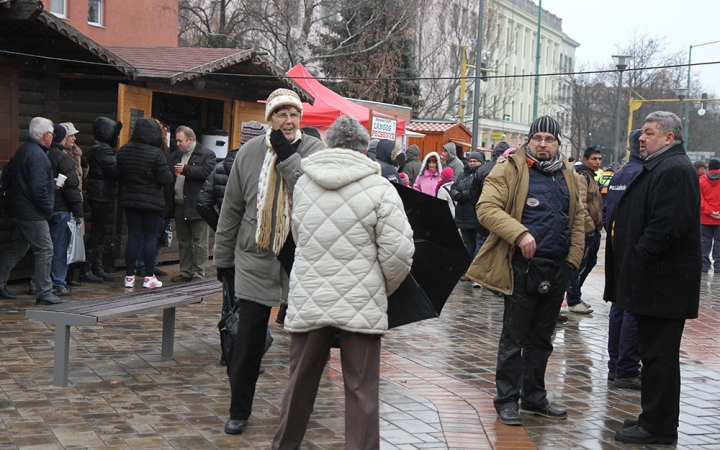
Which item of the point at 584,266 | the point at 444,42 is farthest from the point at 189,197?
the point at 444,42

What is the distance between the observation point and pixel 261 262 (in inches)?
206

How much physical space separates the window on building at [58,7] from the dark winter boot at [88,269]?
12807 mm

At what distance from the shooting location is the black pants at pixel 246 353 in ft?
17.1

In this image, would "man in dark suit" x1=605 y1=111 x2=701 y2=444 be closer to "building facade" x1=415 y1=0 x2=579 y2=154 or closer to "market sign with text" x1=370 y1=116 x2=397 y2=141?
"building facade" x1=415 y1=0 x2=579 y2=154

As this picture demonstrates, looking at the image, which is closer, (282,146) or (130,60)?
(282,146)

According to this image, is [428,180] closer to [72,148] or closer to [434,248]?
[72,148]

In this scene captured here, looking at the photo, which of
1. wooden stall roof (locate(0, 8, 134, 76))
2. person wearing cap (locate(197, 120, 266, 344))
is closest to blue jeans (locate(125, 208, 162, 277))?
wooden stall roof (locate(0, 8, 134, 76))

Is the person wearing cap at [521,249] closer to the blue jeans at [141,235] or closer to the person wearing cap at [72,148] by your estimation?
the blue jeans at [141,235]

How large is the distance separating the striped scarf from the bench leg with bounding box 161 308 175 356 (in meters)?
2.28

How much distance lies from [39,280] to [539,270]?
585cm

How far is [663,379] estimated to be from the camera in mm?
5414

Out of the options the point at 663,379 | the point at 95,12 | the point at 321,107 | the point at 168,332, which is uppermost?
the point at 95,12

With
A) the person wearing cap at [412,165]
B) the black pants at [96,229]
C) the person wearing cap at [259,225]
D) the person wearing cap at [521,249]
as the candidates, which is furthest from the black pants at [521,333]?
the person wearing cap at [412,165]

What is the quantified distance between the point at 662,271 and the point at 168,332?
12.7 ft
